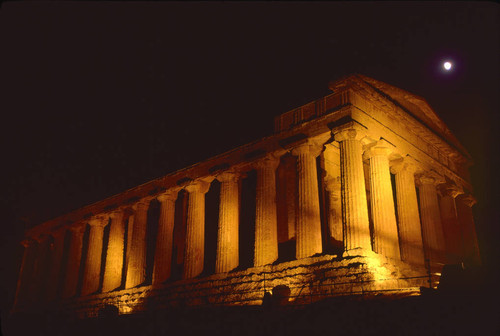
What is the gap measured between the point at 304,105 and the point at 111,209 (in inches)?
704

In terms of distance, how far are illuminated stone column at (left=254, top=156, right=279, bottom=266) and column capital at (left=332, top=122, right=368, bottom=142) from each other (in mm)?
4415

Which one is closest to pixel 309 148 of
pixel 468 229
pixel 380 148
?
pixel 380 148

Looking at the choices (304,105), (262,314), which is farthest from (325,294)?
(304,105)

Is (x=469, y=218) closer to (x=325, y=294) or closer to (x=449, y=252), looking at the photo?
(x=449, y=252)

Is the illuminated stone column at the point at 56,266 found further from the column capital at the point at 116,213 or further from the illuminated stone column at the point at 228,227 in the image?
the illuminated stone column at the point at 228,227

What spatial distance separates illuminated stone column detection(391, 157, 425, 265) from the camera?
22547mm

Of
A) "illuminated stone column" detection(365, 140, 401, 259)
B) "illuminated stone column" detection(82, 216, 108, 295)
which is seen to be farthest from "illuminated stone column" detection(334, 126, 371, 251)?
"illuminated stone column" detection(82, 216, 108, 295)

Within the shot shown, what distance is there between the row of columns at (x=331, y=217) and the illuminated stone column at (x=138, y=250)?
64 millimetres

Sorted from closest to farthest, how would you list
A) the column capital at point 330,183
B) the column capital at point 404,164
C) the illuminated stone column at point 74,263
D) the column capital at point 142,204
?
the column capital at point 404,164 < the column capital at point 330,183 < the column capital at point 142,204 < the illuminated stone column at point 74,263

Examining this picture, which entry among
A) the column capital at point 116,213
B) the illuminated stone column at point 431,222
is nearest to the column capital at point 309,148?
the illuminated stone column at point 431,222

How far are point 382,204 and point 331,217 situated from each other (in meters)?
3.55

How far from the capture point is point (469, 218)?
2917cm

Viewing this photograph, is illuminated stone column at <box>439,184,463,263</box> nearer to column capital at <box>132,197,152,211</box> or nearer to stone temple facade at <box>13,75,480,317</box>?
stone temple facade at <box>13,75,480,317</box>

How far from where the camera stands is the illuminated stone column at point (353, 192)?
769 inches
